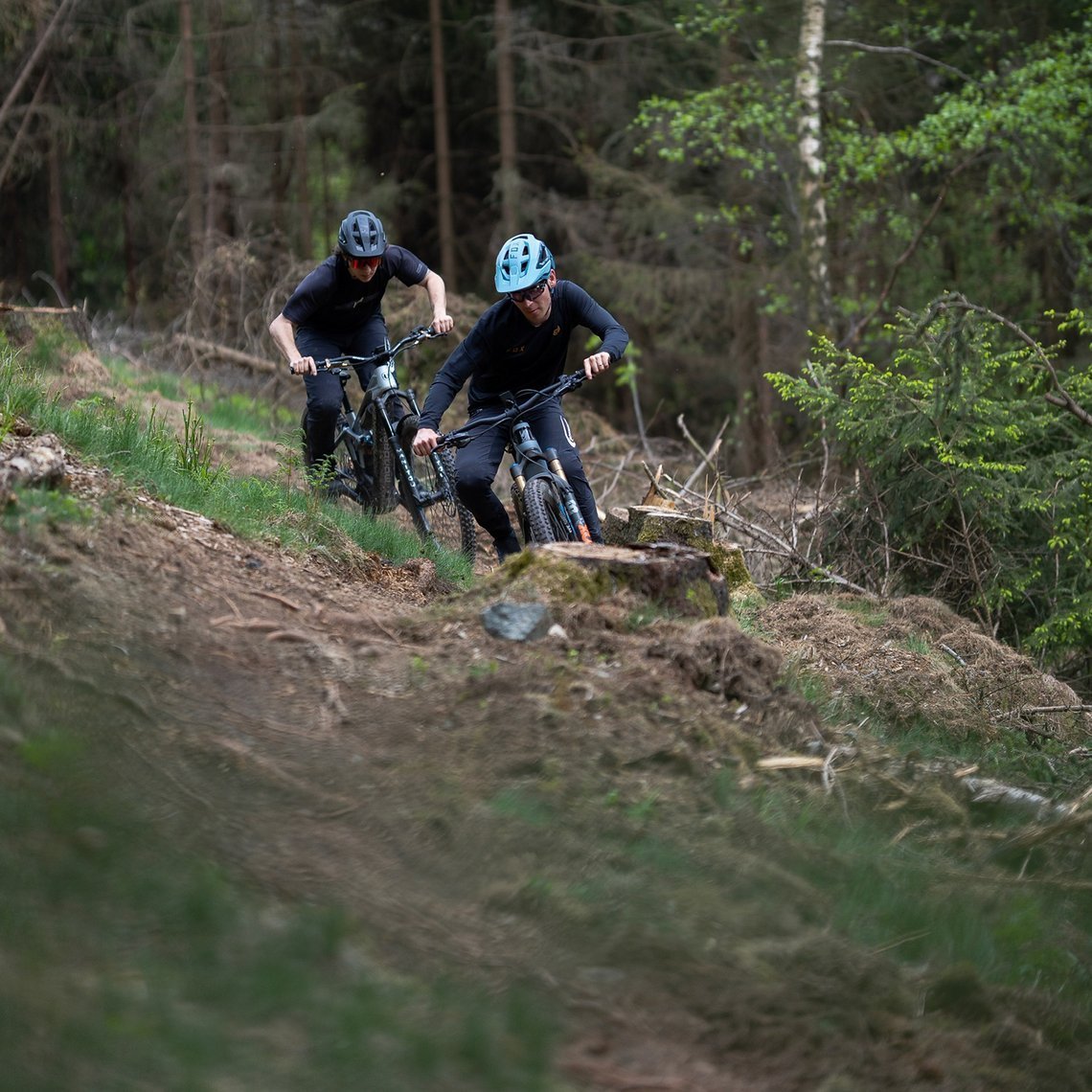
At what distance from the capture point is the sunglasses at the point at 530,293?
25.3ft

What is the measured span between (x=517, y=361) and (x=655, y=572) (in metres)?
2.03

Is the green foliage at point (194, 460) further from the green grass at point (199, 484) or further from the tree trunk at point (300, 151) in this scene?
the tree trunk at point (300, 151)

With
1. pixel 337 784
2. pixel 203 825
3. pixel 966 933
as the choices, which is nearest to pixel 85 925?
pixel 203 825

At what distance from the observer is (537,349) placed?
8180 millimetres

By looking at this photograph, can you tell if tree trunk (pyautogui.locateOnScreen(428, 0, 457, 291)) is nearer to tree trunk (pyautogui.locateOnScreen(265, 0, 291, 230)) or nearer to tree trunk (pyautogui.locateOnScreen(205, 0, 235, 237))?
tree trunk (pyautogui.locateOnScreen(265, 0, 291, 230))

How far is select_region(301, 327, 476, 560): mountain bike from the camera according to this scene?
30.1 feet

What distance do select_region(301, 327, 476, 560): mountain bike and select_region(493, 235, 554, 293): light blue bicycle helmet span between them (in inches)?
54.4

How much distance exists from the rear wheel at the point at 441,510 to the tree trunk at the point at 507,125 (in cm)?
1662

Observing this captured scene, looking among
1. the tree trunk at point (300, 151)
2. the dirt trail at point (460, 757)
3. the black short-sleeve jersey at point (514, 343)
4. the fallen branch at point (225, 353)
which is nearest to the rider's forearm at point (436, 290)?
the black short-sleeve jersey at point (514, 343)

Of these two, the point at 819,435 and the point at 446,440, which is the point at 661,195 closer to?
the point at 819,435

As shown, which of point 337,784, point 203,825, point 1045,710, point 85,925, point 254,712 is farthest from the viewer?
point 1045,710

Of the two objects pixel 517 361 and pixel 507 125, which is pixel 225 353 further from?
pixel 517 361

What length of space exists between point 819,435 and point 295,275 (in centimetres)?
864

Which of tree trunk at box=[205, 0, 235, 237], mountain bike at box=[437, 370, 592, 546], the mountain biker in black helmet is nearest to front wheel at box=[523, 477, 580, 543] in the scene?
mountain bike at box=[437, 370, 592, 546]
